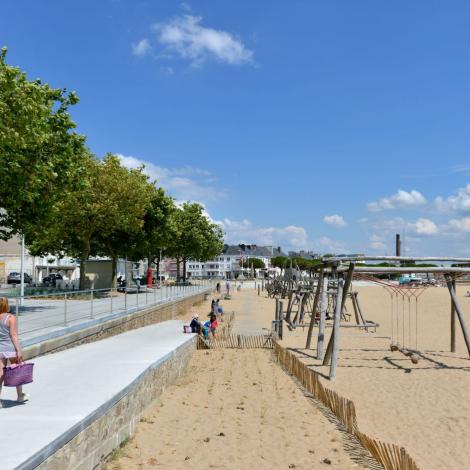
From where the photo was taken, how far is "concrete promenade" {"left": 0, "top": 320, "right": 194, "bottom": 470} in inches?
192

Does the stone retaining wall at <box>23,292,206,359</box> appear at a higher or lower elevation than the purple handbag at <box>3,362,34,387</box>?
lower

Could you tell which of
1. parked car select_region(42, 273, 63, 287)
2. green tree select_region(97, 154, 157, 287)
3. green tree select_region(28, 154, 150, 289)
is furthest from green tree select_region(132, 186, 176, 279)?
parked car select_region(42, 273, 63, 287)

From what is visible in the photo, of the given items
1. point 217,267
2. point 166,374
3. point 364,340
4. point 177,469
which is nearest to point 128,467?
point 177,469

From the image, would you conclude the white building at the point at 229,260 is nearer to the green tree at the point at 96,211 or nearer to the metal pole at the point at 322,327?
the green tree at the point at 96,211

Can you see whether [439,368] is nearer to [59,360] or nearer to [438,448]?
[438,448]

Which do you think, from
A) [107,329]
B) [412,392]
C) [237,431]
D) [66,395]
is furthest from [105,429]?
[107,329]

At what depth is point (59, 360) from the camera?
10.2m

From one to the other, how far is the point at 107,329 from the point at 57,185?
5574 mm

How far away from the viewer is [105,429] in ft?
20.6

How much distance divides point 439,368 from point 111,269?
23551 millimetres

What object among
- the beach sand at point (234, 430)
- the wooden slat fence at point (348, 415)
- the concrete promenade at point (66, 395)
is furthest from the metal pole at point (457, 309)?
the concrete promenade at point (66, 395)

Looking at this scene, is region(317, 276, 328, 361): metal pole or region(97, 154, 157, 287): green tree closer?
Result: region(317, 276, 328, 361): metal pole

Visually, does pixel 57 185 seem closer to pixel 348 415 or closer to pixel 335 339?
pixel 335 339

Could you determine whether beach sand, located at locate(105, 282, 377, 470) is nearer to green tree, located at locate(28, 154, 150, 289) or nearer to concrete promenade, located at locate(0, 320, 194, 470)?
concrete promenade, located at locate(0, 320, 194, 470)
